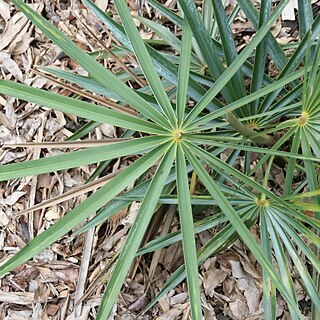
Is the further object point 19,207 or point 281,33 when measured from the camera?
point 19,207

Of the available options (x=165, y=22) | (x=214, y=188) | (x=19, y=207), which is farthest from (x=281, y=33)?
A: (x=19, y=207)

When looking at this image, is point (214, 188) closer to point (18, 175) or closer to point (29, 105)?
point (18, 175)

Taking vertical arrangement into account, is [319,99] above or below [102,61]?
below

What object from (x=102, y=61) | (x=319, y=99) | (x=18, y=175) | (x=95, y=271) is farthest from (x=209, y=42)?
(x=95, y=271)

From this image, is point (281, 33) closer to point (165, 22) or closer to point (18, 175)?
point (165, 22)

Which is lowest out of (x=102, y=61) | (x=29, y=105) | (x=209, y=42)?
(x=209, y=42)

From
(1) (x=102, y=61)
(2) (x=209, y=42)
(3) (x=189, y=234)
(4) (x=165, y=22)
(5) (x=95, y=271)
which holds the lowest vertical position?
(3) (x=189, y=234)

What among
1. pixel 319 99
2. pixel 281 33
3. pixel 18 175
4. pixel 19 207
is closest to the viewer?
pixel 18 175

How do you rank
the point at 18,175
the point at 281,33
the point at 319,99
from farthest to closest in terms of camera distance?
the point at 281,33 → the point at 319,99 → the point at 18,175

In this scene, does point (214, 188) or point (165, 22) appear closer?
point (214, 188)
